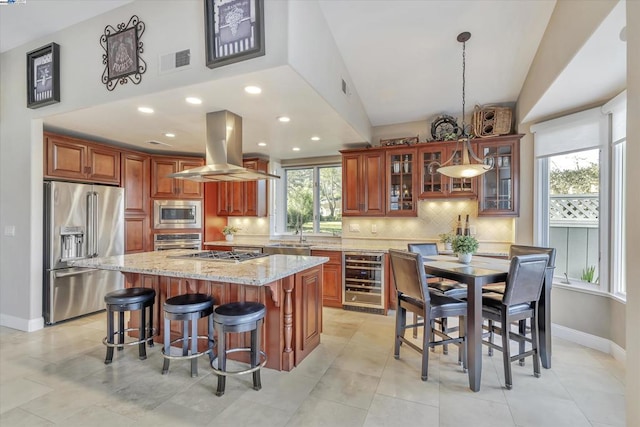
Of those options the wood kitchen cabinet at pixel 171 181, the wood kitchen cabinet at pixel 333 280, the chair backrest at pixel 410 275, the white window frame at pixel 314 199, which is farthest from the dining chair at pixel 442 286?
the wood kitchen cabinet at pixel 171 181

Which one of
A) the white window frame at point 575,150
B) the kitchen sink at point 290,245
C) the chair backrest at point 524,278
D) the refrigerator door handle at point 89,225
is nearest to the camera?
the chair backrest at point 524,278

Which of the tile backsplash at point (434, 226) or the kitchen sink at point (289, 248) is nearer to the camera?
the tile backsplash at point (434, 226)

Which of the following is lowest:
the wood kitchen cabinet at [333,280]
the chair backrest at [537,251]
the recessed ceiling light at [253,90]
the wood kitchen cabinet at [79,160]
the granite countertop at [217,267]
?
the wood kitchen cabinet at [333,280]

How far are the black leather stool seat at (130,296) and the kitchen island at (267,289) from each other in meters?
0.18

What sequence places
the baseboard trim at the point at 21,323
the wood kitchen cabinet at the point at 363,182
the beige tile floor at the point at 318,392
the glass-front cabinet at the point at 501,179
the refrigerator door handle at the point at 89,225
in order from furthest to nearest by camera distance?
the wood kitchen cabinet at the point at 363,182 → the refrigerator door handle at the point at 89,225 → the glass-front cabinet at the point at 501,179 → the baseboard trim at the point at 21,323 → the beige tile floor at the point at 318,392

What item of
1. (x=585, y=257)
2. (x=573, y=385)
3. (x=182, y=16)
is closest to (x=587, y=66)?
(x=585, y=257)

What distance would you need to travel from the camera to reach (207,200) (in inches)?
216

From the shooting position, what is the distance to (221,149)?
3.21 m

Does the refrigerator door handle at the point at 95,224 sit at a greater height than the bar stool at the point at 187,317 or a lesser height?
greater

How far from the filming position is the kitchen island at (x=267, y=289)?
7.99 feet

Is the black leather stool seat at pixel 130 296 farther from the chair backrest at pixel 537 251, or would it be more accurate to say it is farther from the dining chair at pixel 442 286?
the chair backrest at pixel 537 251

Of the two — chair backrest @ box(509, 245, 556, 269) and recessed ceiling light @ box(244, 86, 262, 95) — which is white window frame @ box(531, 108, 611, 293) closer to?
chair backrest @ box(509, 245, 556, 269)

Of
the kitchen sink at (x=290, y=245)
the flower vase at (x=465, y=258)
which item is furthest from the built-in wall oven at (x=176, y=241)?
the flower vase at (x=465, y=258)

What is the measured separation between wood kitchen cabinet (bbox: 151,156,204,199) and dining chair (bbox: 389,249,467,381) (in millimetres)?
3830
